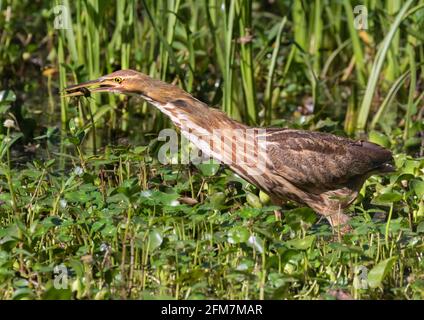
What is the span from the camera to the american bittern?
188 inches

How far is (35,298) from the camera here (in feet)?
12.2

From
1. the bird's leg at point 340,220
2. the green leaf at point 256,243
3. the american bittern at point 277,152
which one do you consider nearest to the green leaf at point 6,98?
the american bittern at point 277,152

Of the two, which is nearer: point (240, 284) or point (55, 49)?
point (240, 284)

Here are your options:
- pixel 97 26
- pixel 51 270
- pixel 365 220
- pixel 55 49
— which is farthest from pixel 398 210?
pixel 55 49

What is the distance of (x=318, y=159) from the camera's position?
191 inches

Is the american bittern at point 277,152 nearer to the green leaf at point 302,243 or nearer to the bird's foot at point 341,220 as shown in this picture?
the bird's foot at point 341,220

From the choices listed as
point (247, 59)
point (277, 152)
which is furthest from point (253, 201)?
point (247, 59)

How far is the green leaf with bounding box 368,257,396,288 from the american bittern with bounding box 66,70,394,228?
852 mm

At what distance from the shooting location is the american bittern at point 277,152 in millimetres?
4770

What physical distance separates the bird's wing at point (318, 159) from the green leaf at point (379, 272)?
3.42 feet

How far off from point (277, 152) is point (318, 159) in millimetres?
206

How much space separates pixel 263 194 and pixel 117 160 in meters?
0.73

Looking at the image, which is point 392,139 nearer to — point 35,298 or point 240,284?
point 240,284

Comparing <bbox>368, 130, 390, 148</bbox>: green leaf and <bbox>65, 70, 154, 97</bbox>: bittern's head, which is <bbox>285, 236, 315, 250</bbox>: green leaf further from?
<bbox>368, 130, 390, 148</bbox>: green leaf
